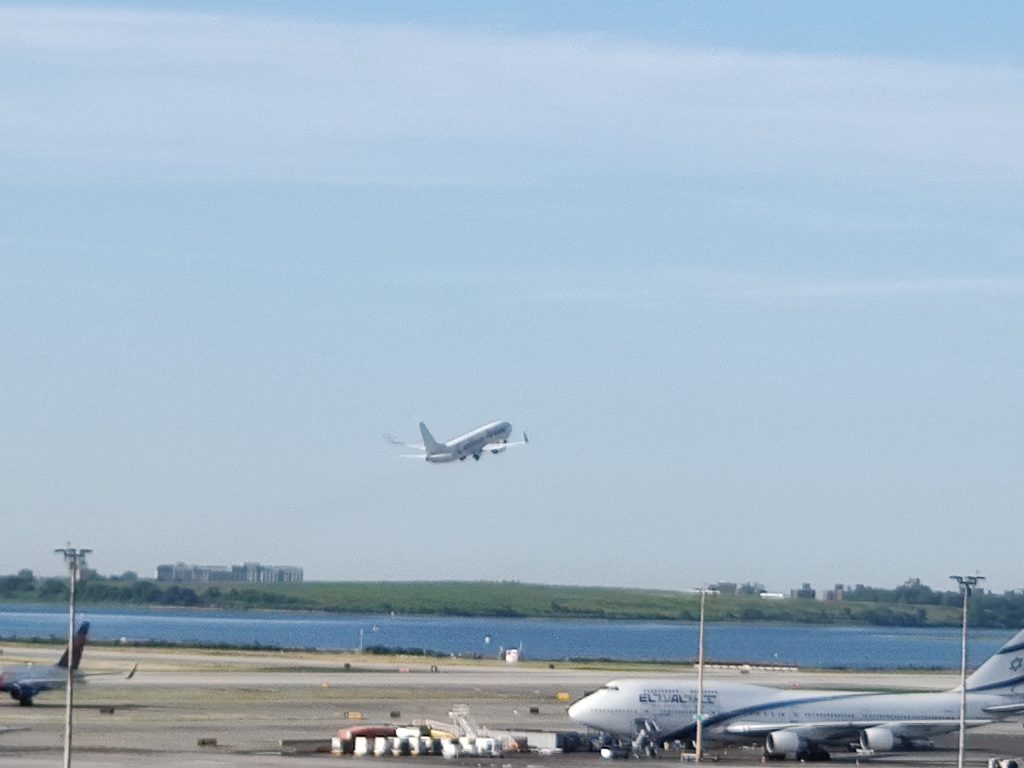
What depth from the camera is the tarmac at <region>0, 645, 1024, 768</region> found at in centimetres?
9906

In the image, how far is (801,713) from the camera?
107 metres

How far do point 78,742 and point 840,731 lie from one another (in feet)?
138

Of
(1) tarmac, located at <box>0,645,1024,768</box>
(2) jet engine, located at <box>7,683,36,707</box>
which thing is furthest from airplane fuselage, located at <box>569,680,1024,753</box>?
(2) jet engine, located at <box>7,683,36,707</box>

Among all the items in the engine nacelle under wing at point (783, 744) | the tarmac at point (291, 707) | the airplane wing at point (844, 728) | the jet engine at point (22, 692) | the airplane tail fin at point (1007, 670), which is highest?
the airplane tail fin at point (1007, 670)

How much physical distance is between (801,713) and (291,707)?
41.1 m

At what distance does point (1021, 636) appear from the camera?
11012 cm

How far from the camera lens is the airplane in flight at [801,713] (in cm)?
10456

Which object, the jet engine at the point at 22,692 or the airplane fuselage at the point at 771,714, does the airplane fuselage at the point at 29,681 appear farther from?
the airplane fuselage at the point at 771,714

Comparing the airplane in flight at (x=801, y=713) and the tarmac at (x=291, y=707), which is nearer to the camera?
the tarmac at (x=291, y=707)

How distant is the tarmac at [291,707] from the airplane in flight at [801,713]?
160 centimetres

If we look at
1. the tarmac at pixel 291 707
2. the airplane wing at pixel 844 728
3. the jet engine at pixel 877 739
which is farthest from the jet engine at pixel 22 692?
the jet engine at pixel 877 739

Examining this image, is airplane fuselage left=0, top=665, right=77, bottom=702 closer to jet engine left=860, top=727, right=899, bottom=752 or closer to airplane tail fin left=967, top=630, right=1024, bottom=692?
jet engine left=860, top=727, right=899, bottom=752

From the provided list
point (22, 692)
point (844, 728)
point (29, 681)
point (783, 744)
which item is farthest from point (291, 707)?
point (844, 728)

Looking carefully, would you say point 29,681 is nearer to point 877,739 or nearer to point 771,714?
point 771,714
